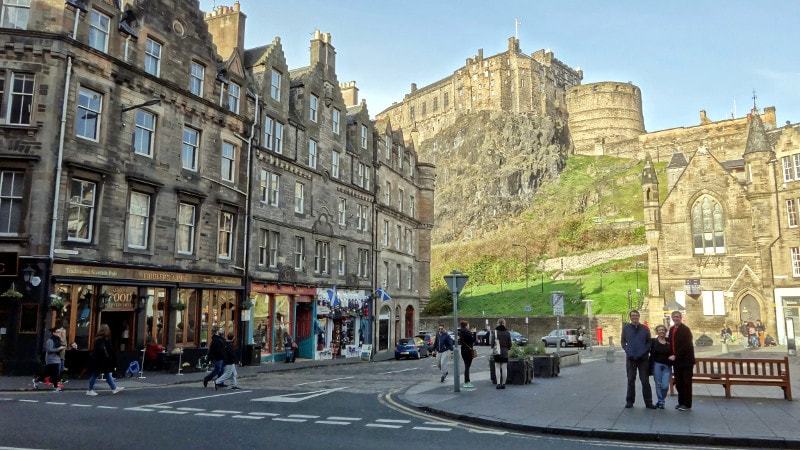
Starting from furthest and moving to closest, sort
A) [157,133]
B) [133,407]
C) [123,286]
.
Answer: [157,133] < [123,286] < [133,407]

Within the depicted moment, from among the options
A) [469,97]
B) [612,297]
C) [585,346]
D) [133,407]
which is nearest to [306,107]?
[133,407]

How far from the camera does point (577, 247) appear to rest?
79688 millimetres

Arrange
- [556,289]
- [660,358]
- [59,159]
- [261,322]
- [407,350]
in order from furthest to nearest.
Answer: [556,289] → [407,350] → [261,322] → [59,159] → [660,358]

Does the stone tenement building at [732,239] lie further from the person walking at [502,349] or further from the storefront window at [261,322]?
the person walking at [502,349]

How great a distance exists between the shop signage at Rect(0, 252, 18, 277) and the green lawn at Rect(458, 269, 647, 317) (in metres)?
46.6

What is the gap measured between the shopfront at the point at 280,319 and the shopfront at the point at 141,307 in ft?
6.20

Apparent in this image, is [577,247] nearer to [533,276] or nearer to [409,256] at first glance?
[533,276]

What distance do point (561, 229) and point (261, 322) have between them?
6147cm

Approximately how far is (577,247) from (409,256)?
128 feet

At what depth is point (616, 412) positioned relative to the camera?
12.1 meters

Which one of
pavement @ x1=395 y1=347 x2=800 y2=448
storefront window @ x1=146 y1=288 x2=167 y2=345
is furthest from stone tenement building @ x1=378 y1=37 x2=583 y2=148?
pavement @ x1=395 y1=347 x2=800 y2=448

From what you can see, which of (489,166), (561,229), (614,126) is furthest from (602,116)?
(561,229)

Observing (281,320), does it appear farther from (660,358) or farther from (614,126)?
(614,126)

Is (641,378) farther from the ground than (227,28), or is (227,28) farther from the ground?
(227,28)
